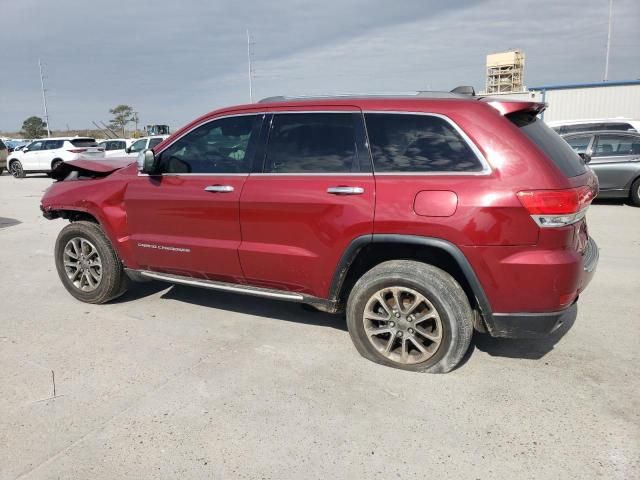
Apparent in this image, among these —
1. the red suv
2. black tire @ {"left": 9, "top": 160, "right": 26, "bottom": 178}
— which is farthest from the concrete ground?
black tire @ {"left": 9, "top": 160, "right": 26, "bottom": 178}

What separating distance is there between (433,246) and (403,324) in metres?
0.60

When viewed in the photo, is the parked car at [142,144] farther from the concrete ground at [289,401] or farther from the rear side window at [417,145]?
the rear side window at [417,145]

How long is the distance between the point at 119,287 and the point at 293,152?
2294mm

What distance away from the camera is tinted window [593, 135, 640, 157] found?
10055 mm

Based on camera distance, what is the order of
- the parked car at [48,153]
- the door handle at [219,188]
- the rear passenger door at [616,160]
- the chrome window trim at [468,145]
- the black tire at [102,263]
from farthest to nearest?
the parked car at [48,153] < the rear passenger door at [616,160] < the black tire at [102,263] < the door handle at [219,188] < the chrome window trim at [468,145]

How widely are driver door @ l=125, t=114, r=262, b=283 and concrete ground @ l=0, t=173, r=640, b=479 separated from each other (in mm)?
600

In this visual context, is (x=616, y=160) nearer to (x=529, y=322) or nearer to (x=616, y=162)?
(x=616, y=162)

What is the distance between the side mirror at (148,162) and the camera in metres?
4.18

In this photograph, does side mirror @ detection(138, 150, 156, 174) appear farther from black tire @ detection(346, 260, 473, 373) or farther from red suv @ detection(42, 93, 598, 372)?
black tire @ detection(346, 260, 473, 373)

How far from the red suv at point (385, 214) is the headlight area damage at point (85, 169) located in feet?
1.59

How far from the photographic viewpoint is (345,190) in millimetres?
3389

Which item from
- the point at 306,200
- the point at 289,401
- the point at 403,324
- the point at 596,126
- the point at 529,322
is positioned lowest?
the point at 289,401

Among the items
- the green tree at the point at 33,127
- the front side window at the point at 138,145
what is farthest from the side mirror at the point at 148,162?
the green tree at the point at 33,127

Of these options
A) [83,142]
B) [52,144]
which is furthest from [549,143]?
[52,144]
